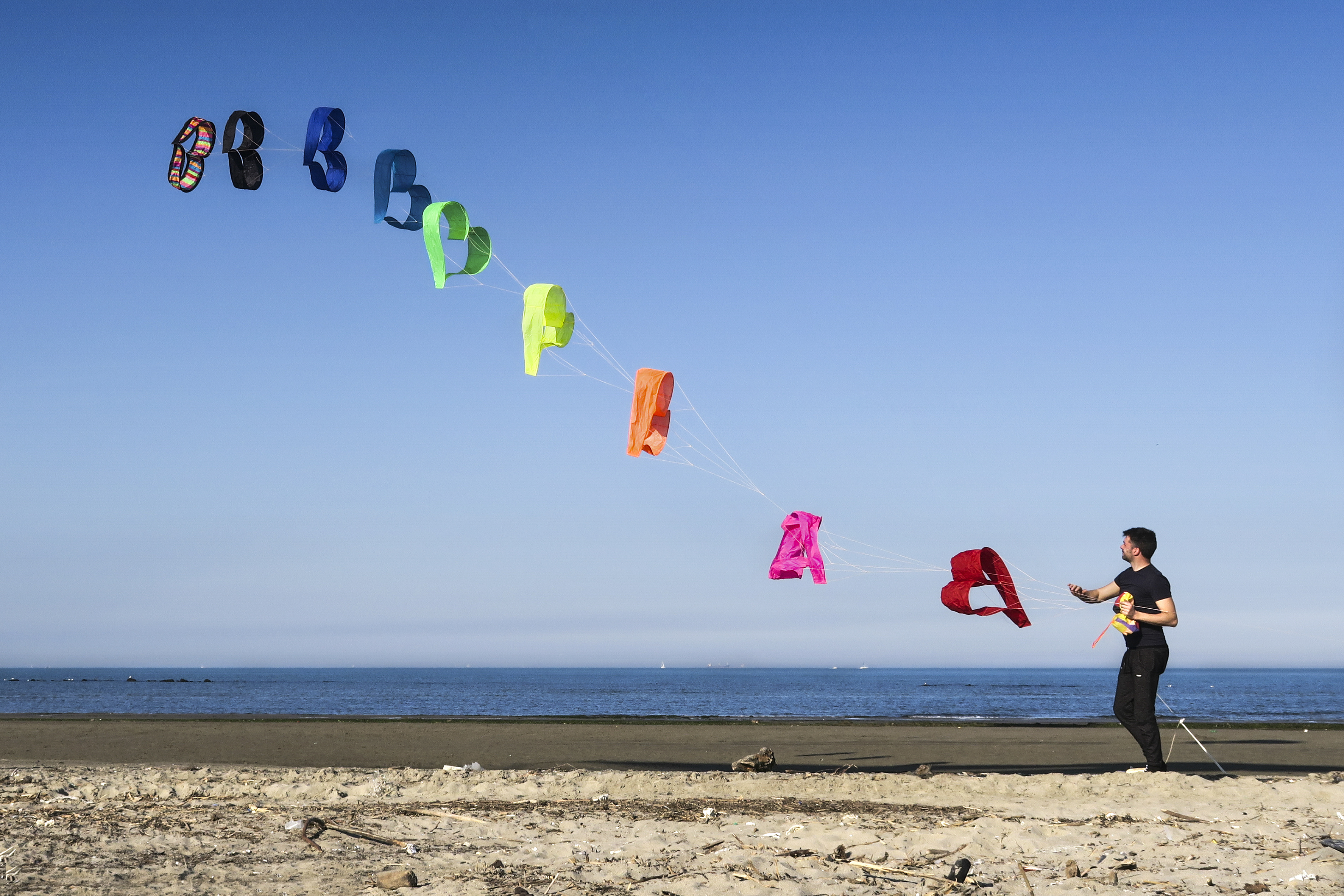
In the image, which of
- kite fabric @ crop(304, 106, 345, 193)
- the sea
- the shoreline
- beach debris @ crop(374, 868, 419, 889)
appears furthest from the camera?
the sea

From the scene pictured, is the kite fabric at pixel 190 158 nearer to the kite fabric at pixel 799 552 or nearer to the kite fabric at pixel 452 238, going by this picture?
the kite fabric at pixel 452 238

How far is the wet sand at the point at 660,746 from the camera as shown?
766cm

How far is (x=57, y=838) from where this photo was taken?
156 inches

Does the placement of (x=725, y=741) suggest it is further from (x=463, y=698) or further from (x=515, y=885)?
(x=463, y=698)

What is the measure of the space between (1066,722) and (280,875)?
1275cm

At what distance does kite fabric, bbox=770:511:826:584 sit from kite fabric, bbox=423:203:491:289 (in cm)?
267

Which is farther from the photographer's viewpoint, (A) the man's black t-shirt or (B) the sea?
(B) the sea

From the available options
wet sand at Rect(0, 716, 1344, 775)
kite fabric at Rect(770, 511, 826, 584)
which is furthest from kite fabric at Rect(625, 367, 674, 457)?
wet sand at Rect(0, 716, 1344, 775)

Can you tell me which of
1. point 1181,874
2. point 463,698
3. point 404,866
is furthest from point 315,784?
point 463,698

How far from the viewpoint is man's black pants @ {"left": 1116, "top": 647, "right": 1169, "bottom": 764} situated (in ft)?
19.5

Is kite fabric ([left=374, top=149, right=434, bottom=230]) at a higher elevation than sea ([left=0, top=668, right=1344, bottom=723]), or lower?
higher

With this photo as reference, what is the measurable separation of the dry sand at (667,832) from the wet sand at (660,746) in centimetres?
163

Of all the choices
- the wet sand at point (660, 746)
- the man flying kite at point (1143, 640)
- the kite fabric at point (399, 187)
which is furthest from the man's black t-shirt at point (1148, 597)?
the kite fabric at point (399, 187)

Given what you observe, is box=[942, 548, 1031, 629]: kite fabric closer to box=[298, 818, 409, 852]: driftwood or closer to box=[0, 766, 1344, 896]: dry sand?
box=[0, 766, 1344, 896]: dry sand
